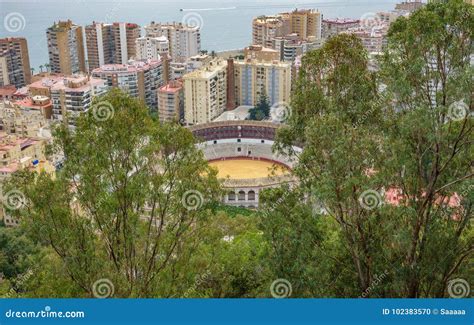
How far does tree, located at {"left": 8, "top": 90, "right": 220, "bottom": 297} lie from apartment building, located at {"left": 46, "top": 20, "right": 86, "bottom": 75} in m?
14.2

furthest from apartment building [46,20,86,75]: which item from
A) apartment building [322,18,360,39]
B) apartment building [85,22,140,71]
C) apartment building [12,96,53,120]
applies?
apartment building [322,18,360,39]

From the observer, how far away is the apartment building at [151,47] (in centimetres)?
1705

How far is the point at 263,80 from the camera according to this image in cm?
1461

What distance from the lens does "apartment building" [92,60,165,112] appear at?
553 inches

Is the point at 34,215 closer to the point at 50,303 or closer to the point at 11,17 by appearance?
the point at 50,303

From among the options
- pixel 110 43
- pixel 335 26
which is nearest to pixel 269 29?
pixel 335 26

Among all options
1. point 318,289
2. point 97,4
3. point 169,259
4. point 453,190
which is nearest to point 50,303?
point 169,259

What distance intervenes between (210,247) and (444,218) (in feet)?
4.39

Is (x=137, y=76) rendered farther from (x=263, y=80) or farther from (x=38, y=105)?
(x=263, y=80)

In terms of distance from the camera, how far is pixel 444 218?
2.91 m

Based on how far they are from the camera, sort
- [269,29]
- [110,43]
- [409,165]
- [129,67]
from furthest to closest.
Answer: [269,29] < [110,43] < [129,67] < [409,165]

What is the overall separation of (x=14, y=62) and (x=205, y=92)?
6.07 meters

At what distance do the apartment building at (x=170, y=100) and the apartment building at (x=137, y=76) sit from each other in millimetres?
510

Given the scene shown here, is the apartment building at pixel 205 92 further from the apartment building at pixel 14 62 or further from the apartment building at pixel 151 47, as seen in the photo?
the apartment building at pixel 14 62
